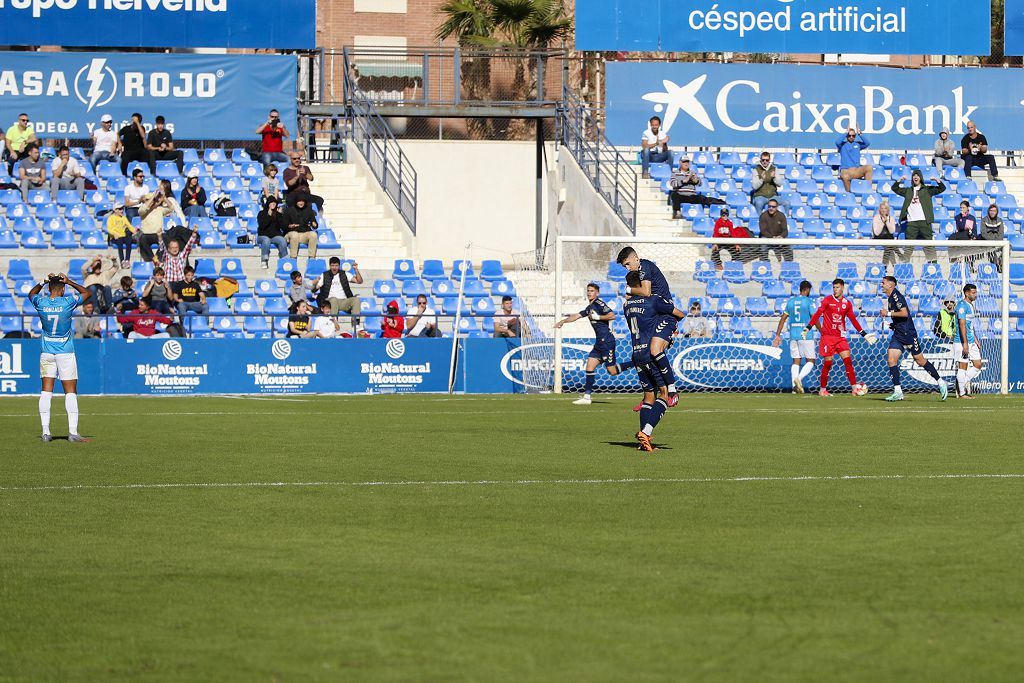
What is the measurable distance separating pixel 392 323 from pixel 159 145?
9654 millimetres

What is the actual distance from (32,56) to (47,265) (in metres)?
7.00

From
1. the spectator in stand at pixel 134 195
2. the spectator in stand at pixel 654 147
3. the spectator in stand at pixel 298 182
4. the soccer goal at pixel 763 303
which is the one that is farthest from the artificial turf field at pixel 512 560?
the spectator in stand at pixel 654 147

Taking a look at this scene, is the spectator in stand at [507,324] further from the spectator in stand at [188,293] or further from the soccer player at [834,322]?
the spectator in stand at [188,293]

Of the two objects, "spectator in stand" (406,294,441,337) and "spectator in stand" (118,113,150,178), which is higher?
"spectator in stand" (118,113,150,178)

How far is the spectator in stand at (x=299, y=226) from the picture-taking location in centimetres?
2977

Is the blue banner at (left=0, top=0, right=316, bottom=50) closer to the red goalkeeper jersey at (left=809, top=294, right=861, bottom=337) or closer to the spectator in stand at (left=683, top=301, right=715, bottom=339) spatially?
the spectator in stand at (left=683, top=301, right=715, bottom=339)

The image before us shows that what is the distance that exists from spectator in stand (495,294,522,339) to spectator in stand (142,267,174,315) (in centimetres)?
584

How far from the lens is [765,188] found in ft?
108

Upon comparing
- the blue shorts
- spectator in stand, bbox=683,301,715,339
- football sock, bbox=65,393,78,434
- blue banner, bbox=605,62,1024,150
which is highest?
blue banner, bbox=605,62,1024,150

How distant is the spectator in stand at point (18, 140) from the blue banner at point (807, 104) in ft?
43.6

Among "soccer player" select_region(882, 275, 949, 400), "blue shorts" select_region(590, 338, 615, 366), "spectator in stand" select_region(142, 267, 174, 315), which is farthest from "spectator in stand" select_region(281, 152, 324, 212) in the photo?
"soccer player" select_region(882, 275, 949, 400)

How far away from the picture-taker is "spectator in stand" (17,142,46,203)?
102 ft

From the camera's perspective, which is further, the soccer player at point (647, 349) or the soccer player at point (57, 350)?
the soccer player at point (57, 350)

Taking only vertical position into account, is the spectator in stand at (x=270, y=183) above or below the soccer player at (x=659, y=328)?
above
